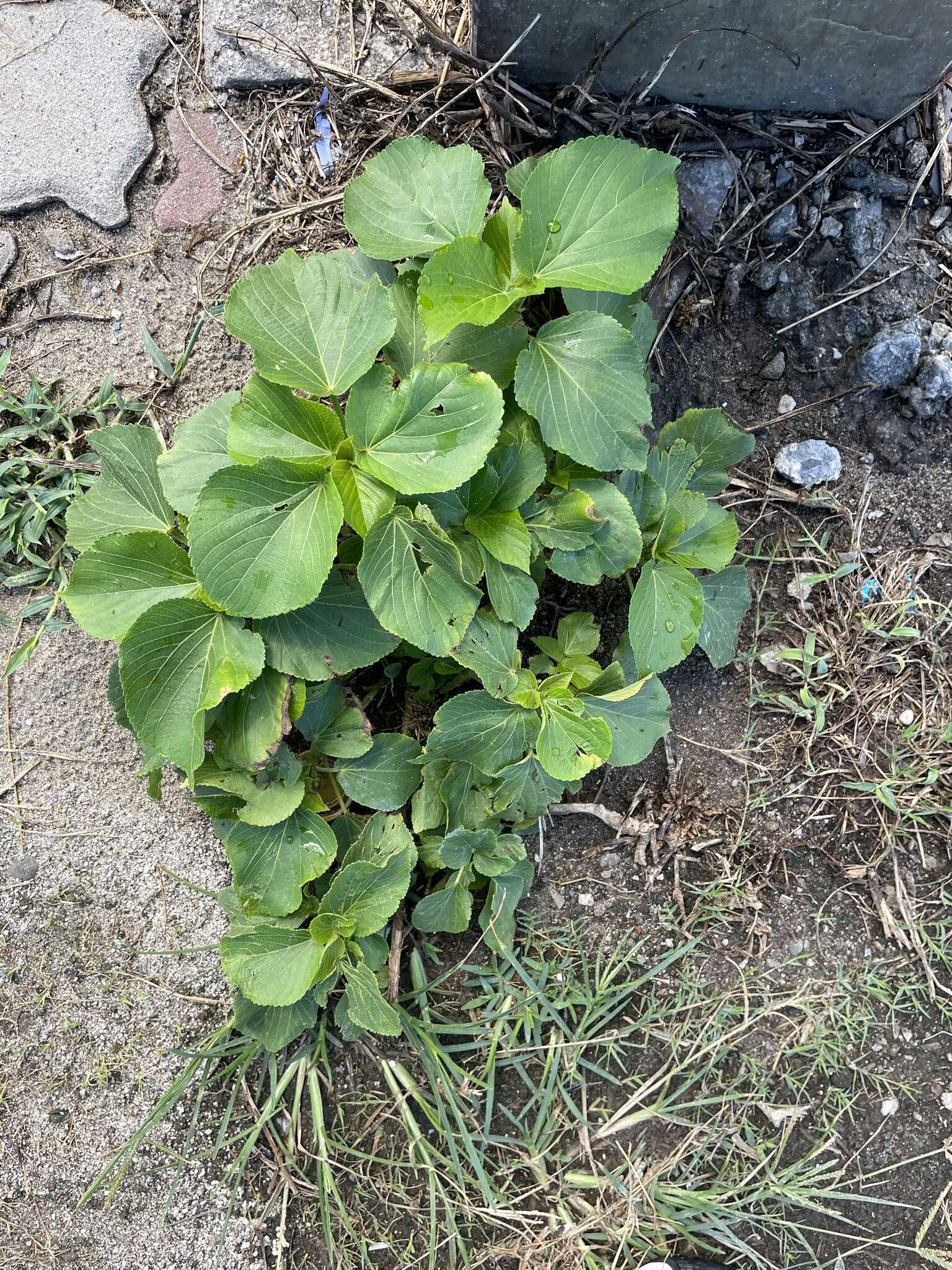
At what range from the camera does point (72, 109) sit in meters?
2.17

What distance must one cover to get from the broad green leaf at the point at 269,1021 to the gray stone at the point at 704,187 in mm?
2218

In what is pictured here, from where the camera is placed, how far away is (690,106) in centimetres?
213

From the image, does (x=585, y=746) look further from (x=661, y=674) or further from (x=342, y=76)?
A: (x=342, y=76)

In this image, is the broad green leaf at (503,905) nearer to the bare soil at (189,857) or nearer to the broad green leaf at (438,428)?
the bare soil at (189,857)

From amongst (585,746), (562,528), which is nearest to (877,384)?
(562,528)

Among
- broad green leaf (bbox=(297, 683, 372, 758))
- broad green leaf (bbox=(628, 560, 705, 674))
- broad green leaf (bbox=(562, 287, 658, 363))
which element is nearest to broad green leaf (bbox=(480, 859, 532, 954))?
broad green leaf (bbox=(297, 683, 372, 758))

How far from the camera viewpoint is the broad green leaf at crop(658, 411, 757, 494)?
6.79 ft

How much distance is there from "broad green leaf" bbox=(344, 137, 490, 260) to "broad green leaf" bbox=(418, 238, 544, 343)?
0.11m

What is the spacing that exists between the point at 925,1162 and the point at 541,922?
1212mm

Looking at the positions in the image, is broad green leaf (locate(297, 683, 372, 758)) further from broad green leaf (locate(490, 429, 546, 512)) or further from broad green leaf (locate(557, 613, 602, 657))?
broad green leaf (locate(490, 429, 546, 512))

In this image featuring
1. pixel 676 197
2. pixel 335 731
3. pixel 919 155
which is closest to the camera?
pixel 676 197

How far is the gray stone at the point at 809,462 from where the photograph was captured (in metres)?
2.32

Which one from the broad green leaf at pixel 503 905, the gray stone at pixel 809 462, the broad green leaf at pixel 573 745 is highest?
the gray stone at pixel 809 462

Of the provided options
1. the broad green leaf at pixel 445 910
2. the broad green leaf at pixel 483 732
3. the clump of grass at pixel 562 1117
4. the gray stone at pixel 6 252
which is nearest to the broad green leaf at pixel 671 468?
the broad green leaf at pixel 483 732
